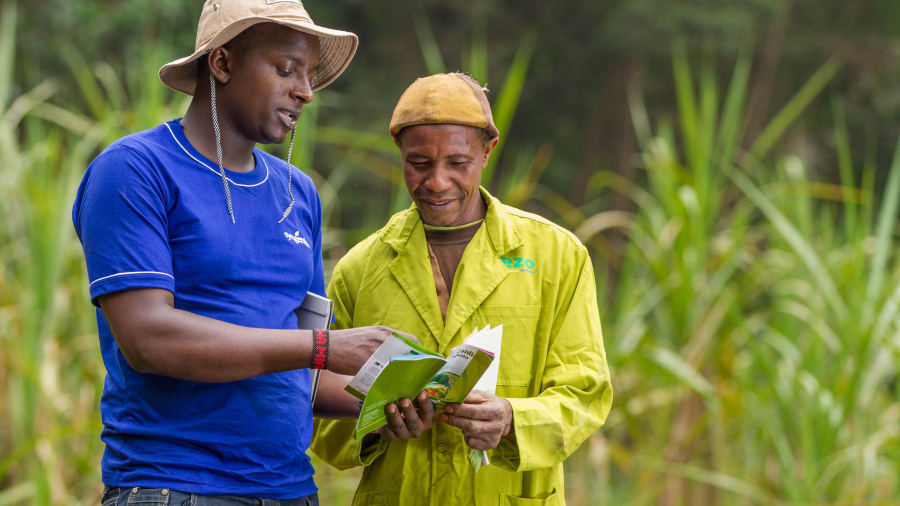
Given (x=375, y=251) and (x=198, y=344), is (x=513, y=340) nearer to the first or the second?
(x=375, y=251)

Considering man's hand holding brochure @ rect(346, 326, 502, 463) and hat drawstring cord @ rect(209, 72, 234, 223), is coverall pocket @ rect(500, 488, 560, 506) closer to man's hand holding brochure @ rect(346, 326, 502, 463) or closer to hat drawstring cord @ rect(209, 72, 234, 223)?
man's hand holding brochure @ rect(346, 326, 502, 463)

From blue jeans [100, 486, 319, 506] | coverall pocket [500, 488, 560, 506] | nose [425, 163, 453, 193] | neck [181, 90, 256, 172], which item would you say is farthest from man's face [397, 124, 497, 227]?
blue jeans [100, 486, 319, 506]

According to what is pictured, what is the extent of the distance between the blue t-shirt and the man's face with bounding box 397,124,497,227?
12.9 inches

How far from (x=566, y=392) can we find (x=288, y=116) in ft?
2.83

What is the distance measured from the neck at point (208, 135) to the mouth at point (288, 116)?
0.32 feet

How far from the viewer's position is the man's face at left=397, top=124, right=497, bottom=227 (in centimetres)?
200

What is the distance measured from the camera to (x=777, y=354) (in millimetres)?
4191

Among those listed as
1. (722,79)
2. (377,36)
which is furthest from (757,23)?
(377,36)

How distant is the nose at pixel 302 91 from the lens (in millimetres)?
1906

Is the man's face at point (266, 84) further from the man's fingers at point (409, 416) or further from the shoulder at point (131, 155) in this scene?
the man's fingers at point (409, 416)

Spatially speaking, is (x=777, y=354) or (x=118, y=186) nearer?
(x=118, y=186)

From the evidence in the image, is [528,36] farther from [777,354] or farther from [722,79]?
[777,354]

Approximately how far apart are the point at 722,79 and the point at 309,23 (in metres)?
12.4

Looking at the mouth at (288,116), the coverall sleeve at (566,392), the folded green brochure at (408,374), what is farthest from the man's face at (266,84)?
the coverall sleeve at (566,392)
